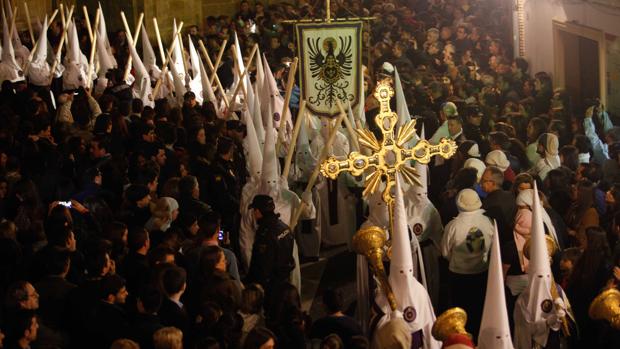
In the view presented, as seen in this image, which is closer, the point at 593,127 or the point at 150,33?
the point at 593,127

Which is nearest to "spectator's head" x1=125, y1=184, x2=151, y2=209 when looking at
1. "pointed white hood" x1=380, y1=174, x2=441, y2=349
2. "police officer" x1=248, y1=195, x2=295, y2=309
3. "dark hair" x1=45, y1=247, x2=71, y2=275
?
"police officer" x1=248, y1=195, x2=295, y2=309

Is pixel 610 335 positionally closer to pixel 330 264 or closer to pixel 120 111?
pixel 330 264

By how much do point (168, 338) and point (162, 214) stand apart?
10.7 feet

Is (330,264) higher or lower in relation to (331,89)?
lower

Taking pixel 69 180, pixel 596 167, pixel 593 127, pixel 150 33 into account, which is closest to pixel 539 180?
pixel 596 167

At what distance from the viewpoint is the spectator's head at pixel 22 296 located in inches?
406

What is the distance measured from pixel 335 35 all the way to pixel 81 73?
6125 mm

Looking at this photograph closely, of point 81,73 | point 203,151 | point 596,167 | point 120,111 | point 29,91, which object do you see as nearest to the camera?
point 596,167

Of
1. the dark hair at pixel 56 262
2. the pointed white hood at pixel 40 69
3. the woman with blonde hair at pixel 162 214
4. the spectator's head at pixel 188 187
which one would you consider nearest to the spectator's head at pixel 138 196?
the woman with blonde hair at pixel 162 214

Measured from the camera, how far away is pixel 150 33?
29547mm

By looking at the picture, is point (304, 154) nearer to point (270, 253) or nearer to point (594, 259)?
point (270, 253)

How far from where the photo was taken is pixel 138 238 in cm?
1177

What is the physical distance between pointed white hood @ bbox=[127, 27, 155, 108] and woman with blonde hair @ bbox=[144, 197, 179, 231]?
7.27m

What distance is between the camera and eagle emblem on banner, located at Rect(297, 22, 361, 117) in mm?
16156
